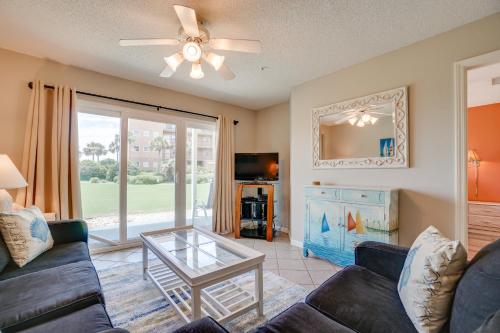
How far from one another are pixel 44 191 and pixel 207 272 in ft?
7.62

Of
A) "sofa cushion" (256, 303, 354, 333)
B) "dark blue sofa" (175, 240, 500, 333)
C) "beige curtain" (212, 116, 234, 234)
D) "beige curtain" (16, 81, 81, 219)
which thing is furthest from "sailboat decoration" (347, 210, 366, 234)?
"beige curtain" (16, 81, 81, 219)

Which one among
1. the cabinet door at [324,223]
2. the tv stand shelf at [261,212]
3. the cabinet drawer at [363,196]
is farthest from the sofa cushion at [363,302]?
the tv stand shelf at [261,212]

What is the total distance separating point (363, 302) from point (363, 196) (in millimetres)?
1403

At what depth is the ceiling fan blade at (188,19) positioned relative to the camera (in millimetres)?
1434

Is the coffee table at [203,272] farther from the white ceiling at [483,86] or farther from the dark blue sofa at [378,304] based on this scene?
the white ceiling at [483,86]

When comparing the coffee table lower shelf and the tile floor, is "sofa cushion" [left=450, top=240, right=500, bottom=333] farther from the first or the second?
the tile floor

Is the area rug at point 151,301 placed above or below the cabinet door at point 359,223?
below

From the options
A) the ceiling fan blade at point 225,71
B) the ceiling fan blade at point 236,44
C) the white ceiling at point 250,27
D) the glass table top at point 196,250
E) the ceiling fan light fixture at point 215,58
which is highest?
the white ceiling at point 250,27

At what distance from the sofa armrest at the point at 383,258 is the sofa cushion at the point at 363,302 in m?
0.06

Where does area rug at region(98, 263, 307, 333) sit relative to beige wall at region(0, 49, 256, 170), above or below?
below

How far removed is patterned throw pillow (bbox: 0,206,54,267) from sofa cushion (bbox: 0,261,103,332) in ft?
0.94

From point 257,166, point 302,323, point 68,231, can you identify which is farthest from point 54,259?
point 257,166

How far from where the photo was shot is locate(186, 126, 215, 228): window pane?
3.78 meters

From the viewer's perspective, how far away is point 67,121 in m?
2.60
